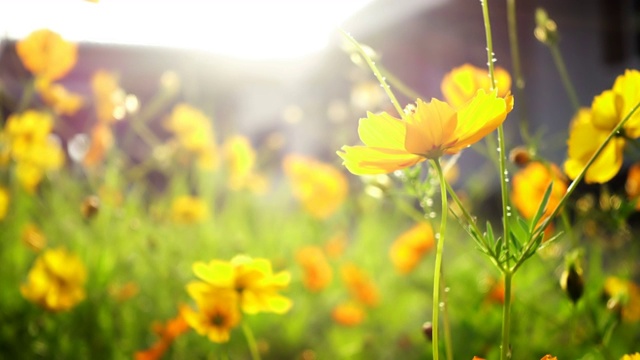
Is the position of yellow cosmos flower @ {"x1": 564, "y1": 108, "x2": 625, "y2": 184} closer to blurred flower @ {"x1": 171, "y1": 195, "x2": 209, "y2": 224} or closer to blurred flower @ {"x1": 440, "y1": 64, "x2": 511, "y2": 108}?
blurred flower @ {"x1": 440, "y1": 64, "x2": 511, "y2": 108}

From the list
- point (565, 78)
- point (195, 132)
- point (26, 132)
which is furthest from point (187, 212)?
point (565, 78)

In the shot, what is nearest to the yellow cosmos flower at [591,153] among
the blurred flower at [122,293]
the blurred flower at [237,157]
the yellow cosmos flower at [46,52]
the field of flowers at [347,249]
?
the field of flowers at [347,249]

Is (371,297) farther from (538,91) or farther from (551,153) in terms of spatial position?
(538,91)

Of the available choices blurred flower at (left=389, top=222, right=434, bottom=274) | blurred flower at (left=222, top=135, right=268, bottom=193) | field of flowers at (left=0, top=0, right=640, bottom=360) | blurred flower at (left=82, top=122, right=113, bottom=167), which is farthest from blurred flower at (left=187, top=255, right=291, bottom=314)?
blurred flower at (left=222, top=135, right=268, bottom=193)

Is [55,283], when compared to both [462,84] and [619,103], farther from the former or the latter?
[619,103]

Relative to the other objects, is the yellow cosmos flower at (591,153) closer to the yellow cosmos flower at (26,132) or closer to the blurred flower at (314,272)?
the blurred flower at (314,272)

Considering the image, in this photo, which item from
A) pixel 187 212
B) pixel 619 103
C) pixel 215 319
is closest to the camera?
pixel 619 103
